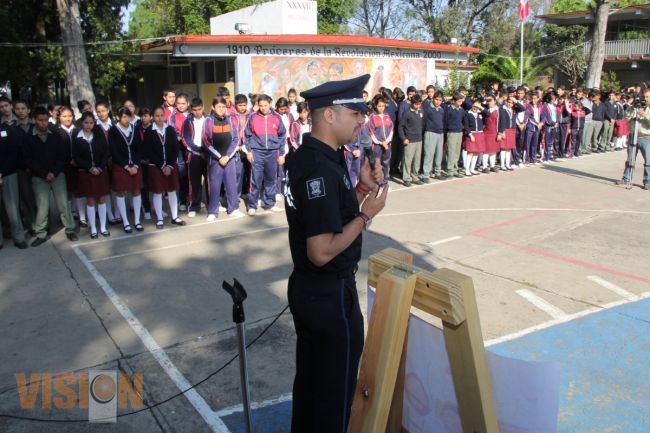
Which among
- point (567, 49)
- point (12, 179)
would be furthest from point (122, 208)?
point (567, 49)

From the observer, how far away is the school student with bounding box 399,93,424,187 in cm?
1159

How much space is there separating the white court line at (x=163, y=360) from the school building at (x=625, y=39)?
120ft

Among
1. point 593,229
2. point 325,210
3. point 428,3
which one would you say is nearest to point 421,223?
point 593,229

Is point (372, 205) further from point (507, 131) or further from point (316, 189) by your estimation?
point (507, 131)

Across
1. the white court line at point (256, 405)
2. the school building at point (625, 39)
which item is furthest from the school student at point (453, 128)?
the school building at point (625, 39)

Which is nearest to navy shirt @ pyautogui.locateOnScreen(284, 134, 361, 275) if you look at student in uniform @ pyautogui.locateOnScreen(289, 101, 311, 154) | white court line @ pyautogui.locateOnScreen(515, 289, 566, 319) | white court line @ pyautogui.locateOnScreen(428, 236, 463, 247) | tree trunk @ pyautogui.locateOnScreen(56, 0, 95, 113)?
Result: white court line @ pyautogui.locateOnScreen(515, 289, 566, 319)

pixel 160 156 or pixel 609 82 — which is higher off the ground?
pixel 609 82

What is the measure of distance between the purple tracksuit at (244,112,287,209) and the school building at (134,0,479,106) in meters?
8.44

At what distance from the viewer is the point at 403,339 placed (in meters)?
2.32

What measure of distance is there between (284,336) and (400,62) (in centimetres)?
1904

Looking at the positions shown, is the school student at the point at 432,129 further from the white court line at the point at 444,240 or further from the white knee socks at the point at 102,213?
the white knee socks at the point at 102,213

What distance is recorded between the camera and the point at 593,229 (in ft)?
26.9

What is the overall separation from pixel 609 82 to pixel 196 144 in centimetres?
3148

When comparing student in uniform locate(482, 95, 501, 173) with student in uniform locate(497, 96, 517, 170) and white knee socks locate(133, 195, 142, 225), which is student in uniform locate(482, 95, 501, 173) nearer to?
student in uniform locate(497, 96, 517, 170)
